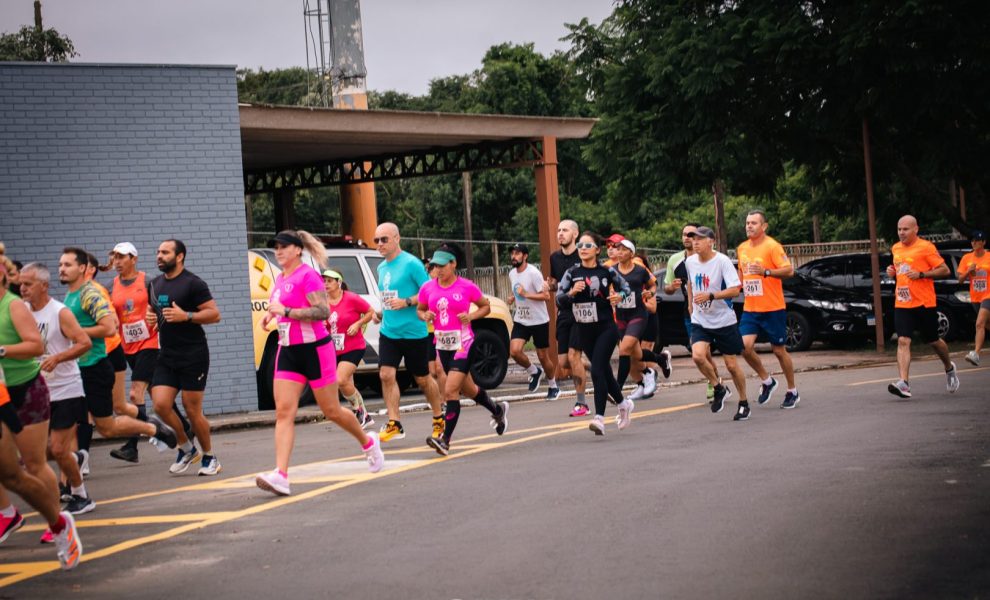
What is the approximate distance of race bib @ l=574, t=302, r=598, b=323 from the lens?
12.5 meters

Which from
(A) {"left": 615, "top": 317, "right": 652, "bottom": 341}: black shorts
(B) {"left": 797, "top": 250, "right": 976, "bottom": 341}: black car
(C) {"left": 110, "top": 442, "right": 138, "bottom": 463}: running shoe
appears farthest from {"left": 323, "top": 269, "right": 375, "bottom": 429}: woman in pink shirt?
(B) {"left": 797, "top": 250, "right": 976, "bottom": 341}: black car

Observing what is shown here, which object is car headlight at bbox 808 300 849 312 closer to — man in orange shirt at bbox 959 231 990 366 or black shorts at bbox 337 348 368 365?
man in orange shirt at bbox 959 231 990 366

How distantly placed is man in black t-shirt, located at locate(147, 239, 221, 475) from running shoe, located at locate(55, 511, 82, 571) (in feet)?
11.6

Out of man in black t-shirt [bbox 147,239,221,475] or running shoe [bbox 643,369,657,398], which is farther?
running shoe [bbox 643,369,657,398]

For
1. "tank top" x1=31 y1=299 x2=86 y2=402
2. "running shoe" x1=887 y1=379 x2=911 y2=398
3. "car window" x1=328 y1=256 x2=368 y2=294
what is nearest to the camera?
"tank top" x1=31 y1=299 x2=86 y2=402

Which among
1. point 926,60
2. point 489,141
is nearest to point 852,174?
point 926,60

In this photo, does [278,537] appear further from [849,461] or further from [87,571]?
[849,461]

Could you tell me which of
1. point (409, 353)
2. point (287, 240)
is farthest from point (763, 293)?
point (287, 240)

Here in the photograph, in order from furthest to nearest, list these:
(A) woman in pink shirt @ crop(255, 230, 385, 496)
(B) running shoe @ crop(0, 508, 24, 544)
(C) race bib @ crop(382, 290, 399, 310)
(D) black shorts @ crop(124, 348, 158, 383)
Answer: (C) race bib @ crop(382, 290, 399, 310) < (D) black shorts @ crop(124, 348, 158, 383) < (A) woman in pink shirt @ crop(255, 230, 385, 496) < (B) running shoe @ crop(0, 508, 24, 544)

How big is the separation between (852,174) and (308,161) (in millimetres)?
10937

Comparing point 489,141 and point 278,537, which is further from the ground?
point 489,141

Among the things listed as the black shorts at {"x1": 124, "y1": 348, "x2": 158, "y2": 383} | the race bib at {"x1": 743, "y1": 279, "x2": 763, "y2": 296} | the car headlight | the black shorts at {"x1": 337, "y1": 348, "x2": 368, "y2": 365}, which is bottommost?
the car headlight

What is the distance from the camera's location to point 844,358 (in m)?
21.9

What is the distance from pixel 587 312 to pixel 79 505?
16.3 ft
